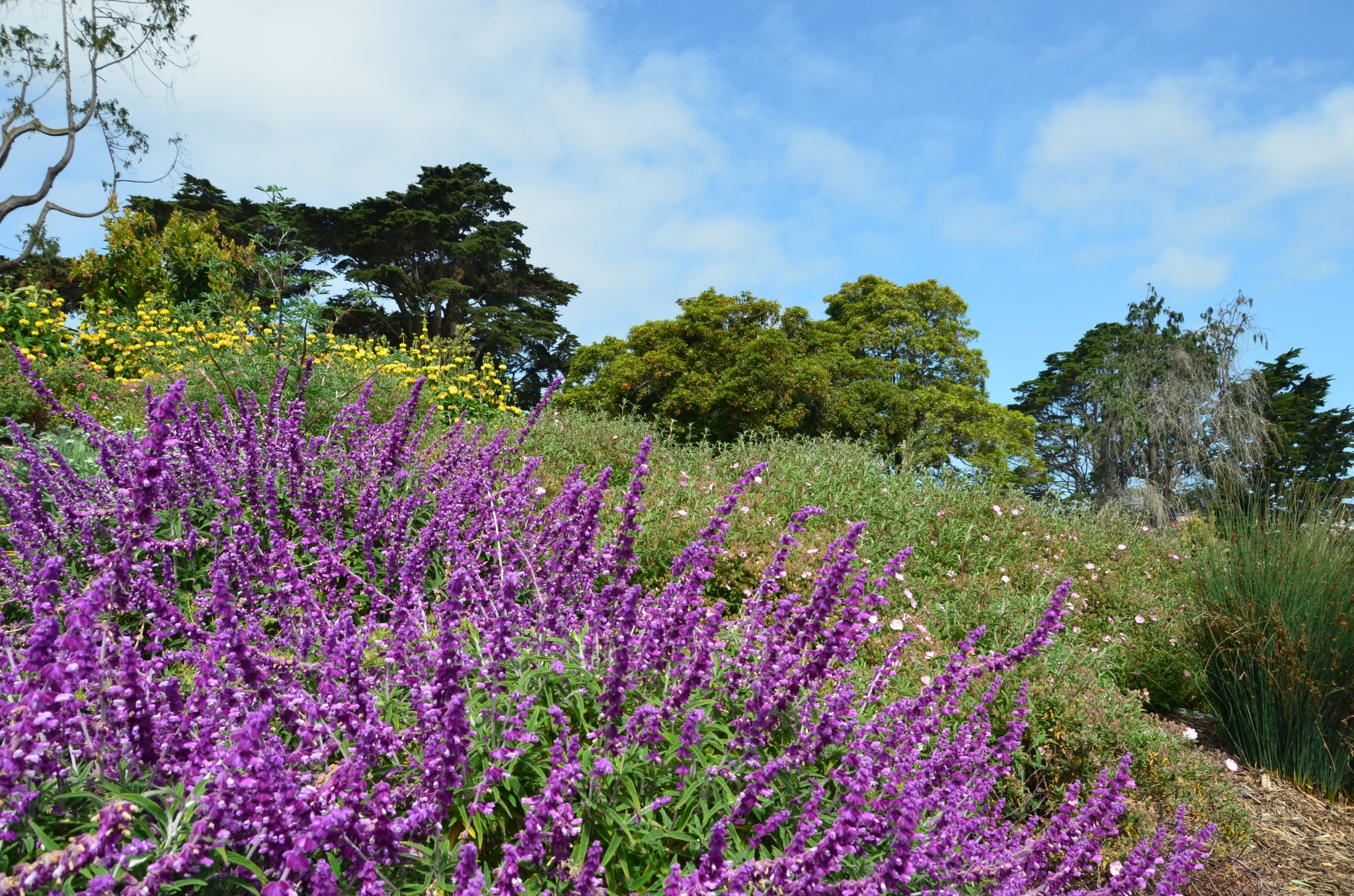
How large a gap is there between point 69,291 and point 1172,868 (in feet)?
109

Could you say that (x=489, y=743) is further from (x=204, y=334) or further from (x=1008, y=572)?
(x=204, y=334)

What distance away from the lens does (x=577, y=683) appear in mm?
2359

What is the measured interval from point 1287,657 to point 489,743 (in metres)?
5.01

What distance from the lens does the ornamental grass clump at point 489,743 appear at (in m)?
1.56

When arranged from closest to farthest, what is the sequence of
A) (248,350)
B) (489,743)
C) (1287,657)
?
(489,743)
(1287,657)
(248,350)

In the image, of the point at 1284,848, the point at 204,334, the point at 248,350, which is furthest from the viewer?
the point at 204,334

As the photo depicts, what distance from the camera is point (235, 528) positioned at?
2.58 m

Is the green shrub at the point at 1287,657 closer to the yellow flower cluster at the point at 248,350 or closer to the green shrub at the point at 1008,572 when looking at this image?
the green shrub at the point at 1008,572

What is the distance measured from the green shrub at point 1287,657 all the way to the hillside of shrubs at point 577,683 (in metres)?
0.02

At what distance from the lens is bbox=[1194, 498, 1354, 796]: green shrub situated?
4.77 meters

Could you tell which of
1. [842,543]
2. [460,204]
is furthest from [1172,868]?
[460,204]

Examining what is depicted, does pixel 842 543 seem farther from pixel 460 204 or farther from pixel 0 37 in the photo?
pixel 460 204

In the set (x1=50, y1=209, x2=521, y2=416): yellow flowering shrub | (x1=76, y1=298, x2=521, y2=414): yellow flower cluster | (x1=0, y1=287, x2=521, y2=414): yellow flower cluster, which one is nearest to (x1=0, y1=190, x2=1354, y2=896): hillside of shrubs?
(x1=50, y1=209, x2=521, y2=416): yellow flowering shrub

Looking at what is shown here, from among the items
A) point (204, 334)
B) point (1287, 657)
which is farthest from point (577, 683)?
point (204, 334)
